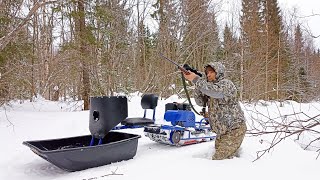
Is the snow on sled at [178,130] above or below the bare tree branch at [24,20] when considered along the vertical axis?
below

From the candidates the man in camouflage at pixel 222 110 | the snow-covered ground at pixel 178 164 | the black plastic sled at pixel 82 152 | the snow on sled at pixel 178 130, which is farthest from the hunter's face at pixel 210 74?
the black plastic sled at pixel 82 152

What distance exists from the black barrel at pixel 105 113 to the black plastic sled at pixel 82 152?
27 centimetres

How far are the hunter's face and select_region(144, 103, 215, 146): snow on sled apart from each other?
126 cm

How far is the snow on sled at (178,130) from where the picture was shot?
5707mm

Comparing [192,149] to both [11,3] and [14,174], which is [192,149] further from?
[11,3]

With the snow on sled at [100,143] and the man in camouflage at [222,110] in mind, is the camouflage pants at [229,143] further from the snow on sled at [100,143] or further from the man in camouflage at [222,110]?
the snow on sled at [100,143]

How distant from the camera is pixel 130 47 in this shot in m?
16.4

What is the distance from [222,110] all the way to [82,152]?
6.63 ft

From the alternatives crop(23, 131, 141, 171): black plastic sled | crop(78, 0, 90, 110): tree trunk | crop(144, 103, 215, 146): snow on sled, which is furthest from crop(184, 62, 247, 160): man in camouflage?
crop(78, 0, 90, 110): tree trunk

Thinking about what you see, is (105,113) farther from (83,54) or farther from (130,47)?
(130,47)

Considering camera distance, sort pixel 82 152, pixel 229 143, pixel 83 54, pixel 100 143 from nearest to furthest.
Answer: pixel 82 152 < pixel 229 143 < pixel 100 143 < pixel 83 54

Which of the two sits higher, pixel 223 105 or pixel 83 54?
pixel 83 54

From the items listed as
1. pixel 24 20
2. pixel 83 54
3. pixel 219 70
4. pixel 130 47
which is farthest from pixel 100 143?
pixel 130 47

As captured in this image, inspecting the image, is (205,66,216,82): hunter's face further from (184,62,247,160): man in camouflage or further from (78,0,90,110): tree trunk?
(78,0,90,110): tree trunk
